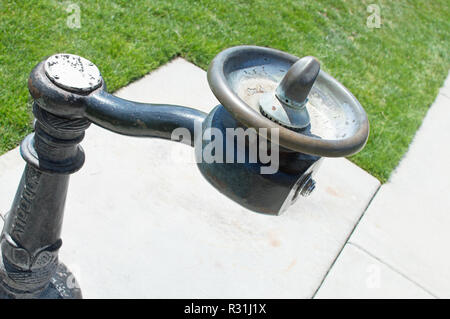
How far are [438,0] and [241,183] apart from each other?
21.9 ft

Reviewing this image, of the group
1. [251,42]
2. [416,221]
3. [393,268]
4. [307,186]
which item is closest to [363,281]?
[393,268]

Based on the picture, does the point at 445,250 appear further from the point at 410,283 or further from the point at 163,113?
the point at 163,113

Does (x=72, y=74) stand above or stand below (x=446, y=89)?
above

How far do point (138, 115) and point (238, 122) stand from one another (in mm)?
267

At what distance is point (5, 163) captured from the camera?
2582mm

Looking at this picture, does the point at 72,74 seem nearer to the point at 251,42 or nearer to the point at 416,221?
the point at 416,221

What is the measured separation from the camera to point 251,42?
4168mm

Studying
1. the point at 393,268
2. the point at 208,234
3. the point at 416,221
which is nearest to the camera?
the point at 208,234

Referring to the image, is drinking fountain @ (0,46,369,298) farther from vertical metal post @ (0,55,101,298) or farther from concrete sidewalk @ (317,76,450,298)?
concrete sidewalk @ (317,76,450,298)

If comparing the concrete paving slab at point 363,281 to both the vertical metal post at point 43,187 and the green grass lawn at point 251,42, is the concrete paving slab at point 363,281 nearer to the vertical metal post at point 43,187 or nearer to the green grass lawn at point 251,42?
the green grass lawn at point 251,42

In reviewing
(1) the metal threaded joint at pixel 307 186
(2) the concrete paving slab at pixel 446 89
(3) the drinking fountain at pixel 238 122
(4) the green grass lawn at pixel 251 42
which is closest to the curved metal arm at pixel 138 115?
(3) the drinking fountain at pixel 238 122

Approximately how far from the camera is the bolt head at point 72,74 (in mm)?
1195

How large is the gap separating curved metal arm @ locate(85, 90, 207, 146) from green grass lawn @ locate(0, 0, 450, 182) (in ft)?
5.51

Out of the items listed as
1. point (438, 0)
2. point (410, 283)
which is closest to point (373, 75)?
point (410, 283)
